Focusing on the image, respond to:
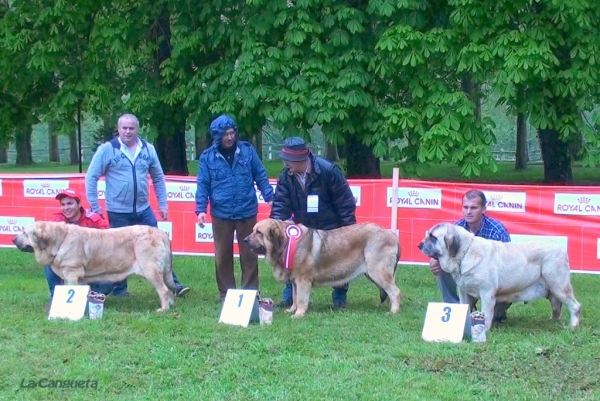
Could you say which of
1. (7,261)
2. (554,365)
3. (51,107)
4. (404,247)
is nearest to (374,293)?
(404,247)

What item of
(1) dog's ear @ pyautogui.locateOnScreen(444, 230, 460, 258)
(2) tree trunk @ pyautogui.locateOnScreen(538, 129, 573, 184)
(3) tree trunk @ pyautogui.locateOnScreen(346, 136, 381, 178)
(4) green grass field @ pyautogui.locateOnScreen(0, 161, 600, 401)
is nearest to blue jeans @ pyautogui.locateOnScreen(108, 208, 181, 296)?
(4) green grass field @ pyautogui.locateOnScreen(0, 161, 600, 401)

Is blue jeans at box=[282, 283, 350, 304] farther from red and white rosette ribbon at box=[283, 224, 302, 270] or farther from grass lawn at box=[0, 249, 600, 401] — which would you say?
red and white rosette ribbon at box=[283, 224, 302, 270]

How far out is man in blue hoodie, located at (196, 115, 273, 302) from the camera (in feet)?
28.4

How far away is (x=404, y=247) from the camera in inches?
450

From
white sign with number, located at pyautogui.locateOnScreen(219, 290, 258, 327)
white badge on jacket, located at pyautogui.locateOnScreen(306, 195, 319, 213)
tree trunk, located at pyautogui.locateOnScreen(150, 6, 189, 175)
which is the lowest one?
white sign with number, located at pyautogui.locateOnScreen(219, 290, 258, 327)

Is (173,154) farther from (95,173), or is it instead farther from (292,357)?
(292,357)

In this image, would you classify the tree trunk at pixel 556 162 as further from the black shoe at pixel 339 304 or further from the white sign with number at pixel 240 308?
the white sign with number at pixel 240 308

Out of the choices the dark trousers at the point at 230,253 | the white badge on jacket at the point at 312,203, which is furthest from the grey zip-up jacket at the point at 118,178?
the white badge on jacket at the point at 312,203

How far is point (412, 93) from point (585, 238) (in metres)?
4.88

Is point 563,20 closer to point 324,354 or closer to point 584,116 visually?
point 584,116

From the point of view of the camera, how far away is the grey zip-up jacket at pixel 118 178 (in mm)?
8688

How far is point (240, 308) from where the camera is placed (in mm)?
7609

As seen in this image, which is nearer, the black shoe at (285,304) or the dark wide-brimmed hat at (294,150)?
the dark wide-brimmed hat at (294,150)

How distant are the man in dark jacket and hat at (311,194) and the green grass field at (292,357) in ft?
2.99
